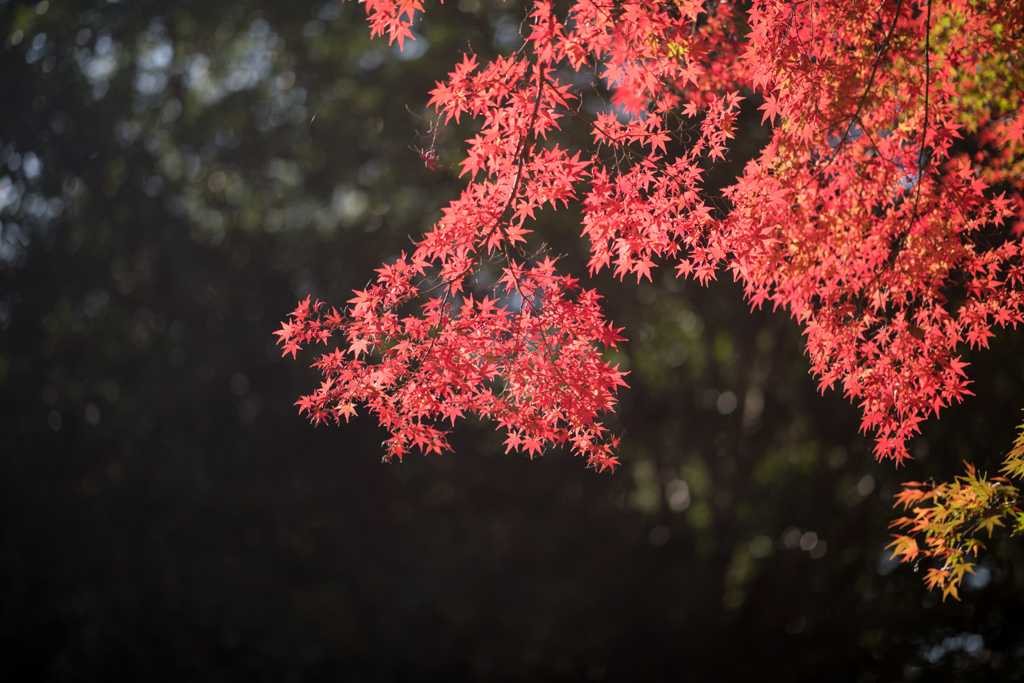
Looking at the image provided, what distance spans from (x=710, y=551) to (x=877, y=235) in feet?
12.9

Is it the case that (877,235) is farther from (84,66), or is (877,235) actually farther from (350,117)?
(84,66)

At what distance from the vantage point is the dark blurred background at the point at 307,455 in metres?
5.45

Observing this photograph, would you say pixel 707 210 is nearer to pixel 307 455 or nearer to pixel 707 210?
pixel 707 210

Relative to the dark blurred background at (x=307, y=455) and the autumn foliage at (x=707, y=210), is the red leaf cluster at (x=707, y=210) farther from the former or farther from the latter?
the dark blurred background at (x=307, y=455)

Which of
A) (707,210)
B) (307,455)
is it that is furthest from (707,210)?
(307,455)

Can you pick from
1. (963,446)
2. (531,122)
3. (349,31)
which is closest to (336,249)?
(349,31)

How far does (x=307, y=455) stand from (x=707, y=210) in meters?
4.07

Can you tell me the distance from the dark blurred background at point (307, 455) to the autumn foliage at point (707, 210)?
274cm

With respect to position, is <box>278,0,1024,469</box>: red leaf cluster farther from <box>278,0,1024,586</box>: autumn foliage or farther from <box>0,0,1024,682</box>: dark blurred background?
<box>0,0,1024,682</box>: dark blurred background

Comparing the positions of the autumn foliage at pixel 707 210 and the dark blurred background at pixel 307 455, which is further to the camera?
the dark blurred background at pixel 307 455

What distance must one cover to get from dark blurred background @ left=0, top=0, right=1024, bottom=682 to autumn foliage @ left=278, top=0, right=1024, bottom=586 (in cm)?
274

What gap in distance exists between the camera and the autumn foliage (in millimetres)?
2316

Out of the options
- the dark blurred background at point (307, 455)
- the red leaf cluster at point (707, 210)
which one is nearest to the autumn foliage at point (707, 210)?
the red leaf cluster at point (707, 210)

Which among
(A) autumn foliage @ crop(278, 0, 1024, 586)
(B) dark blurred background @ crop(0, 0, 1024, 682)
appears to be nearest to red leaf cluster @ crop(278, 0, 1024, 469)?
(A) autumn foliage @ crop(278, 0, 1024, 586)
